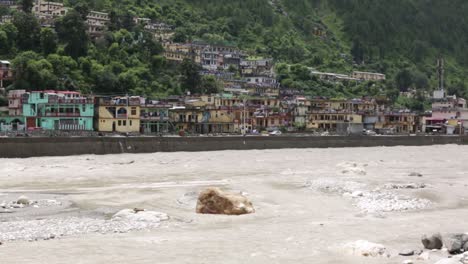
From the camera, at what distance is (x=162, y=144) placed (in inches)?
2896

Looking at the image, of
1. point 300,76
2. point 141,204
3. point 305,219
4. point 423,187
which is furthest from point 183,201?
point 300,76

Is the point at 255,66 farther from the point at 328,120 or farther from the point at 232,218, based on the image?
the point at 232,218

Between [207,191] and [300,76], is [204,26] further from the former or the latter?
[207,191]

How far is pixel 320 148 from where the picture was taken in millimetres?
89250

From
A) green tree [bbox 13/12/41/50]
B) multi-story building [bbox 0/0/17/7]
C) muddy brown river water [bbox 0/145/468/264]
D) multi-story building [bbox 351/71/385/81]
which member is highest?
multi-story building [bbox 0/0/17/7]

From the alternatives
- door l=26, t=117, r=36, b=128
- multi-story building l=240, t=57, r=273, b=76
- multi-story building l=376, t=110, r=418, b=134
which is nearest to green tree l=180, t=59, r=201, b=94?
multi-story building l=376, t=110, r=418, b=134

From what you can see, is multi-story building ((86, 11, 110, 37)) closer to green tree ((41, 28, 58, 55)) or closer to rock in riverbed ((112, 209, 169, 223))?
green tree ((41, 28, 58, 55))

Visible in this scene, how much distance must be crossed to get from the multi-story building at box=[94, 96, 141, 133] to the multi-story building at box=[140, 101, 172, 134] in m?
1.36

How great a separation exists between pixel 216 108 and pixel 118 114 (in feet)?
65.9

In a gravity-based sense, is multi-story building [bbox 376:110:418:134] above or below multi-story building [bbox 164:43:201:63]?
below

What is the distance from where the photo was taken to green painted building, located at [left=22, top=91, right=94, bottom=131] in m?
83.0

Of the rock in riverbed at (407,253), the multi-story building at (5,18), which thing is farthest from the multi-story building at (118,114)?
the rock in riverbed at (407,253)

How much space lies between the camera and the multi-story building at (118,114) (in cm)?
8625

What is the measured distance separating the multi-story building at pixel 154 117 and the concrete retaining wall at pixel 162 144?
1450 cm
